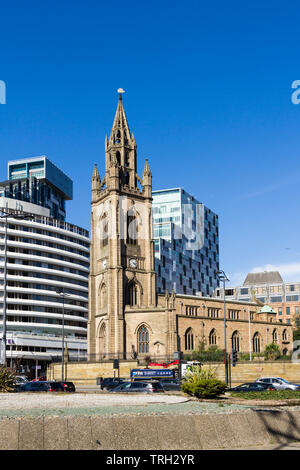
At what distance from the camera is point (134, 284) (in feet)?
263

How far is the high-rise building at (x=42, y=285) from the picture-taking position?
102m

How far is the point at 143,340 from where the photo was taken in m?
73.6

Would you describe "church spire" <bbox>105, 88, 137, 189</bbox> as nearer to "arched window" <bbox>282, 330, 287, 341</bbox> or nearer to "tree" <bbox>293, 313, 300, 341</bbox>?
"arched window" <bbox>282, 330, 287, 341</bbox>

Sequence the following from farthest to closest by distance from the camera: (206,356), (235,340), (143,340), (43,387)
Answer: (235,340) < (143,340) < (206,356) < (43,387)

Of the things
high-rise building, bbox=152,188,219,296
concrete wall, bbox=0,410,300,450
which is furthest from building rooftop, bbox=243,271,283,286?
concrete wall, bbox=0,410,300,450

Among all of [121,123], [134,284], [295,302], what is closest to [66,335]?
[134,284]

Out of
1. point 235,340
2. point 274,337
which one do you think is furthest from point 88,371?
point 274,337

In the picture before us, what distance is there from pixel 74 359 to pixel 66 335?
34.8 metres

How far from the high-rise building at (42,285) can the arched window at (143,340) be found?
27728 millimetres

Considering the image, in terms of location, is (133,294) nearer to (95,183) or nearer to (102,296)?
(102,296)

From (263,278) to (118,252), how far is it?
83.2 m

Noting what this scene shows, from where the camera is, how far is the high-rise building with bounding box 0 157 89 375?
10225cm

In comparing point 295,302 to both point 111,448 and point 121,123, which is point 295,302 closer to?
point 121,123

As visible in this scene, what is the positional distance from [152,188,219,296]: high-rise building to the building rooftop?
13023mm
